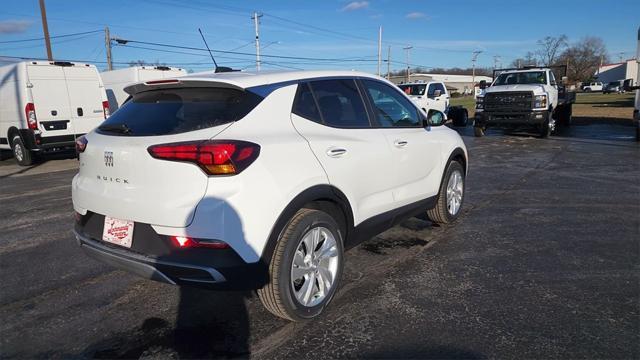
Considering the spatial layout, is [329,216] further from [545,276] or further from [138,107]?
[545,276]

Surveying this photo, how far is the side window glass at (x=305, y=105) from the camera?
3158mm

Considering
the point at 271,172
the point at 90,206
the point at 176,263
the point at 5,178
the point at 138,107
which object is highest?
the point at 138,107

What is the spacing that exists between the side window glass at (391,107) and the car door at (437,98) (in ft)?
51.5

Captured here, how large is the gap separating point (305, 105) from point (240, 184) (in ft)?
3.14

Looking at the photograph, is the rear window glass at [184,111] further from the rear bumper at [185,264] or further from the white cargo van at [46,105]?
the white cargo van at [46,105]

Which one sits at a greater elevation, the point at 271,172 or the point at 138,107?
the point at 138,107

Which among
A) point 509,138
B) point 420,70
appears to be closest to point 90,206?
point 509,138

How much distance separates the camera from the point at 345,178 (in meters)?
3.27

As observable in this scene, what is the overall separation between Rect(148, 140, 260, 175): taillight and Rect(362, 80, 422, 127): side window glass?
5.39 feet

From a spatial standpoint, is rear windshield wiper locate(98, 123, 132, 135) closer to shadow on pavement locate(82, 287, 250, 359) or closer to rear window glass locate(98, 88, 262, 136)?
rear window glass locate(98, 88, 262, 136)

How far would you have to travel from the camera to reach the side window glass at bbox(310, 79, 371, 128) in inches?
133

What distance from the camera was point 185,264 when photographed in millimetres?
2580

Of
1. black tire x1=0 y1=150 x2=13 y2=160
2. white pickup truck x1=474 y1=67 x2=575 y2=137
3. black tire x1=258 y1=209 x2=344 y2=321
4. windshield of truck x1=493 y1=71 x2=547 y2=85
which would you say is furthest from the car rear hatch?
windshield of truck x1=493 y1=71 x2=547 y2=85

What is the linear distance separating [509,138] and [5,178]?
15.0 m
